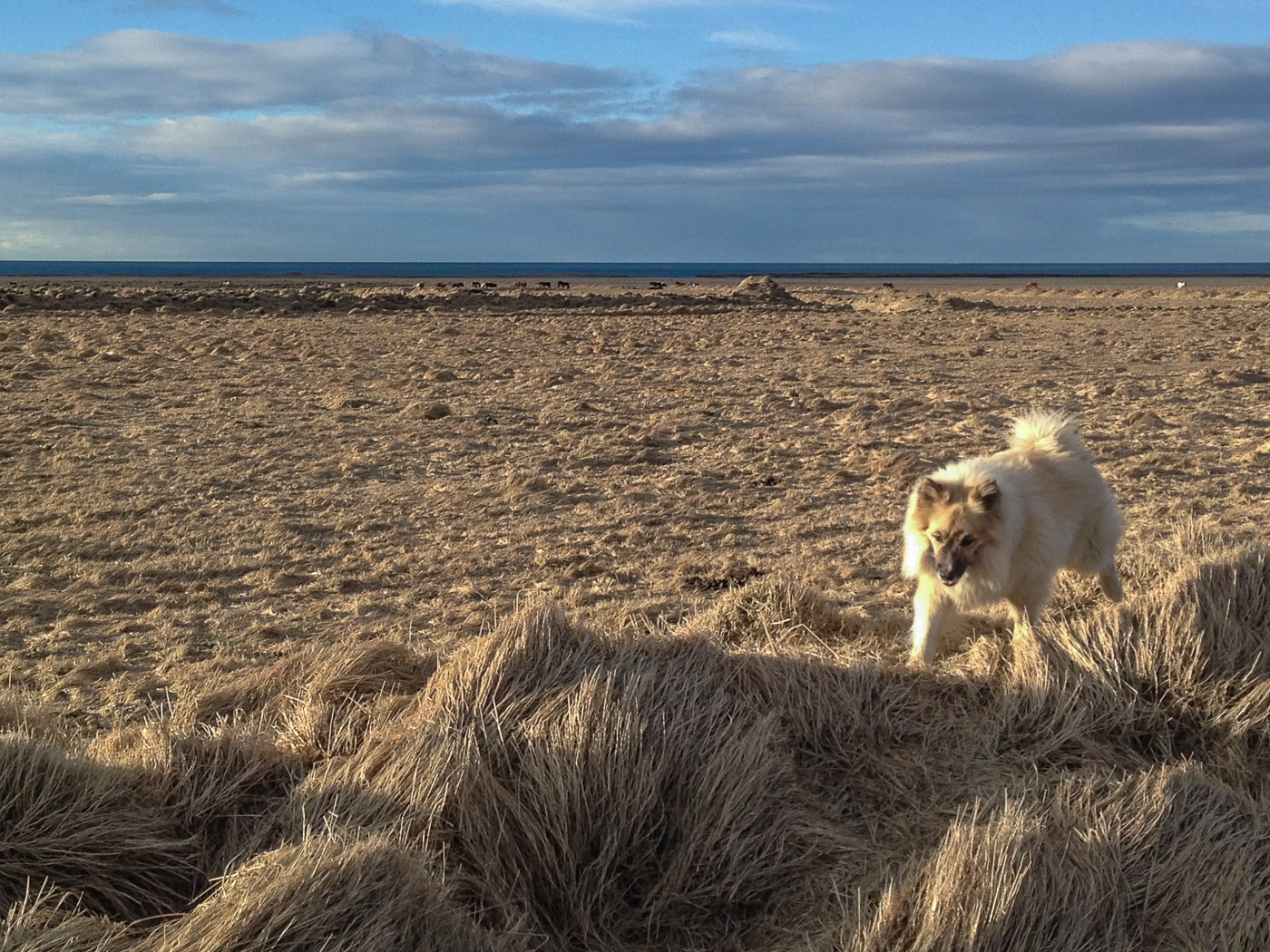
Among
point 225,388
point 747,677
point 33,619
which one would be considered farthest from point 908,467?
point 225,388

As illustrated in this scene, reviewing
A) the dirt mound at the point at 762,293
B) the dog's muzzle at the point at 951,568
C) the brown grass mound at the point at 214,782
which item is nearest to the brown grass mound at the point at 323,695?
the brown grass mound at the point at 214,782

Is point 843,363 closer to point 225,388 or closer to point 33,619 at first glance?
point 225,388

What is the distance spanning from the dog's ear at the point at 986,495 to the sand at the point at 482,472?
679mm

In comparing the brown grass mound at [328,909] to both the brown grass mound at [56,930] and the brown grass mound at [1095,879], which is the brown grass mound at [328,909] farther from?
the brown grass mound at [1095,879]

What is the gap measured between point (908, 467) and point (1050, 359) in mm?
9831

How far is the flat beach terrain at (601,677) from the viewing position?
A: 2.52m

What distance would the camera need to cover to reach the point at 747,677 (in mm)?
3383

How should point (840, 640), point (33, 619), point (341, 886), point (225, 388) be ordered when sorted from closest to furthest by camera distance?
point (341, 886)
point (840, 640)
point (33, 619)
point (225, 388)

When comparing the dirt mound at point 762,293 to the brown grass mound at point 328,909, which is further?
the dirt mound at point 762,293

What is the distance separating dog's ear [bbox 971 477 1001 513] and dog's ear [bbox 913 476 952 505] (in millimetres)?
131

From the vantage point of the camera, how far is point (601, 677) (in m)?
3.11

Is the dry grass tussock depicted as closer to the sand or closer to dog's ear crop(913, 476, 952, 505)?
dog's ear crop(913, 476, 952, 505)

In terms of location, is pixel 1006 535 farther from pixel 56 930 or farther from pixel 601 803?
pixel 56 930

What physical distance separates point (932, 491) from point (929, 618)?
0.56m
